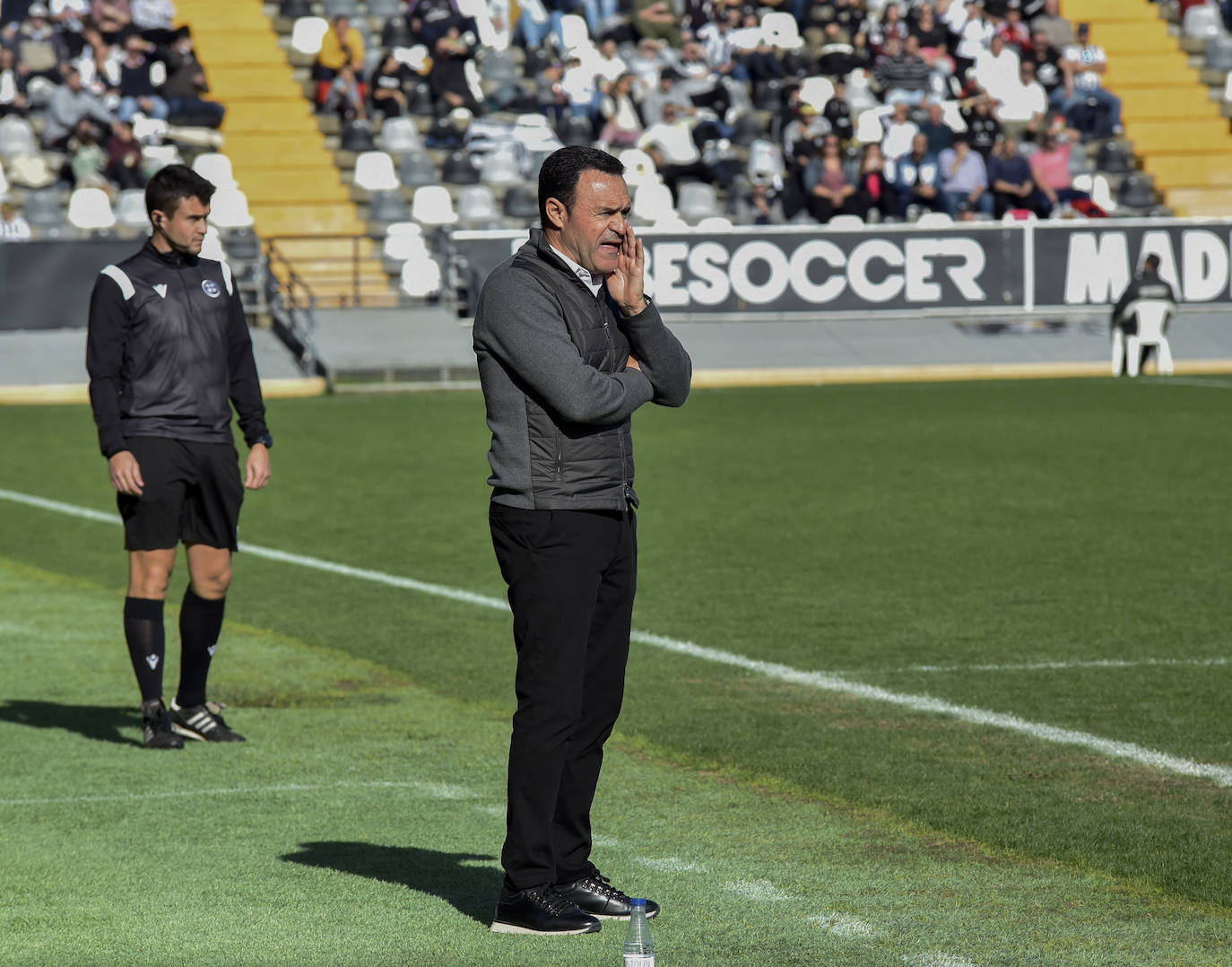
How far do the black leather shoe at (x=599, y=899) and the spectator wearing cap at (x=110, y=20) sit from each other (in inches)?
1123

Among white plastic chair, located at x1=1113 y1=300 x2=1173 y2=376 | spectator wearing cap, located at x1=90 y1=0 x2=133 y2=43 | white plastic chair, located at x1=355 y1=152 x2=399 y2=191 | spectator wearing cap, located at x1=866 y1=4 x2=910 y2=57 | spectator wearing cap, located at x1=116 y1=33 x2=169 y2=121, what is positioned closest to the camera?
white plastic chair, located at x1=1113 y1=300 x2=1173 y2=376

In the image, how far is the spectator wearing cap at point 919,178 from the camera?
30.9 metres

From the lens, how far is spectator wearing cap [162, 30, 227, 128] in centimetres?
3073

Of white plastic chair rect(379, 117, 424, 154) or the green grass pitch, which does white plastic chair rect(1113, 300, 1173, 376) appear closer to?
white plastic chair rect(379, 117, 424, 154)

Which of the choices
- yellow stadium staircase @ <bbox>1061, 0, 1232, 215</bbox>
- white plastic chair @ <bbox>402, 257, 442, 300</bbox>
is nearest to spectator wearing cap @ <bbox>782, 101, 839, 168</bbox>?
white plastic chair @ <bbox>402, 257, 442, 300</bbox>

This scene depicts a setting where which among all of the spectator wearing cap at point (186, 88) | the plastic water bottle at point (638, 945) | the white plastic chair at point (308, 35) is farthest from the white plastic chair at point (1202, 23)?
the plastic water bottle at point (638, 945)

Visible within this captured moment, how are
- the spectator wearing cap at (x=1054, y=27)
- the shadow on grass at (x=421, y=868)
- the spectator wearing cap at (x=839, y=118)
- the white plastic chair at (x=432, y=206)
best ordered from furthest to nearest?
the spectator wearing cap at (x=1054, y=27)
the spectator wearing cap at (x=839, y=118)
the white plastic chair at (x=432, y=206)
the shadow on grass at (x=421, y=868)

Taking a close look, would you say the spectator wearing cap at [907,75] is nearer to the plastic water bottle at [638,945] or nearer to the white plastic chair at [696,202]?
the white plastic chair at [696,202]

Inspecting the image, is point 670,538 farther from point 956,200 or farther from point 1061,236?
point 956,200

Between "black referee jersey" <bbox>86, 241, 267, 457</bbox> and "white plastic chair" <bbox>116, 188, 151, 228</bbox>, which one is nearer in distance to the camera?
"black referee jersey" <bbox>86, 241, 267, 457</bbox>

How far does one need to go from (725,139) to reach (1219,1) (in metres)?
11.7

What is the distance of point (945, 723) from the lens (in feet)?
24.7

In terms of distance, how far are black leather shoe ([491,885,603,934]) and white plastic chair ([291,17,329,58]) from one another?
99.1 feet

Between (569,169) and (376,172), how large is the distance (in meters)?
27.3
